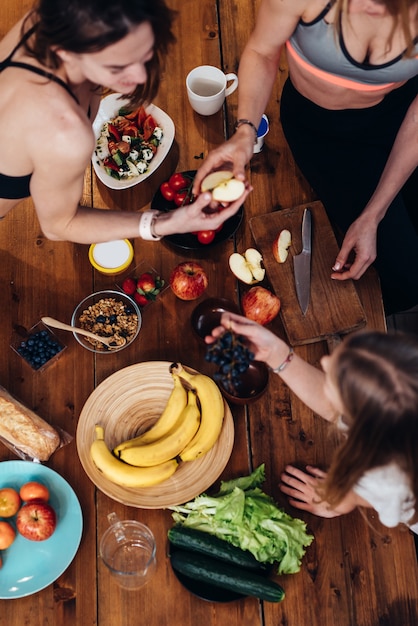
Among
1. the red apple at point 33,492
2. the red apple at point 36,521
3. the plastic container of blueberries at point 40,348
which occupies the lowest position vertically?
the red apple at point 36,521

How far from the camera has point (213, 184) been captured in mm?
1748

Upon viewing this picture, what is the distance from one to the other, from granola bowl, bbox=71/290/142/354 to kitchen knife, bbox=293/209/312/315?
51cm

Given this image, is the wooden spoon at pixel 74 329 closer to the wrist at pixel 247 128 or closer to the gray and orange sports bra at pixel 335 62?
the wrist at pixel 247 128

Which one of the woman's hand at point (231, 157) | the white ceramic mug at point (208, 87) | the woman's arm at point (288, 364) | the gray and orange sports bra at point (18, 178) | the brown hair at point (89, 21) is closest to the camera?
the brown hair at point (89, 21)

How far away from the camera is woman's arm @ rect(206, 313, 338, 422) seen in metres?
1.58

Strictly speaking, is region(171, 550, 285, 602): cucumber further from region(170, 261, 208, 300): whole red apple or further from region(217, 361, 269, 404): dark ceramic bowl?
region(170, 261, 208, 300): whole red apple

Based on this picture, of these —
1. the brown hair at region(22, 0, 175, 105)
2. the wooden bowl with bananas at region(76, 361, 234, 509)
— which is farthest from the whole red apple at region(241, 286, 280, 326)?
the brown hair at region(22, 0, 175, 105)

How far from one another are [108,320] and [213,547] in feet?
2.38

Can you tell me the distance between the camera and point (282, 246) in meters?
1.94

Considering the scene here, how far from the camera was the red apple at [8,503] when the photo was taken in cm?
165

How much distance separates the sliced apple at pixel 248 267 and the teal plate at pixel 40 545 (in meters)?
0.82

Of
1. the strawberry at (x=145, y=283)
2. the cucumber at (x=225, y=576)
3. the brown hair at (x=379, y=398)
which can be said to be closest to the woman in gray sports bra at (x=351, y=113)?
the strawberry at (x=145, y=283)

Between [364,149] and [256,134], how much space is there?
0.40 metres

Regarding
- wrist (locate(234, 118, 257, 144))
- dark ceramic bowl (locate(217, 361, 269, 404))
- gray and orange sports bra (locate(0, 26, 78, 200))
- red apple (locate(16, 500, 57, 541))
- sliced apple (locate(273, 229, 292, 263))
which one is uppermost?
gray and orange sports bra (locate(0, 26, 78, 200))
